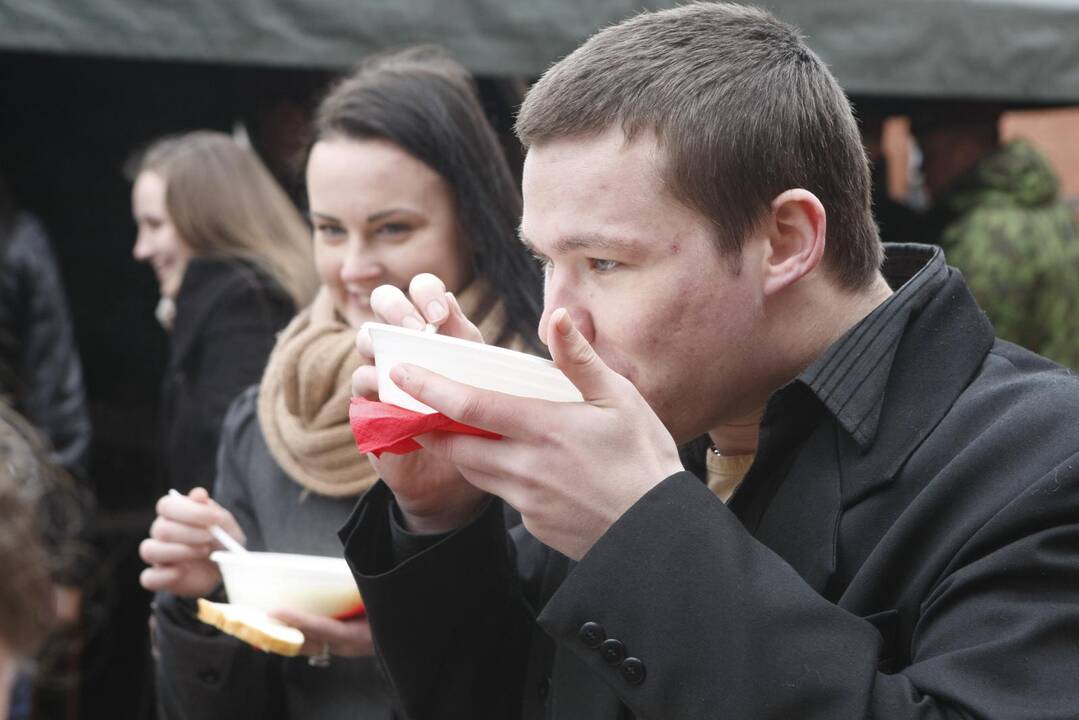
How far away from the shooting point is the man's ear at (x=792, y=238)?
150 cm

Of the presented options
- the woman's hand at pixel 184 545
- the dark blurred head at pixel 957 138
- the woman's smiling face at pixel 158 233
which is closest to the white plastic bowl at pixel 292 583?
the woman's hand at pixel 184 545

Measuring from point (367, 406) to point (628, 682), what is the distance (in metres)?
0.43

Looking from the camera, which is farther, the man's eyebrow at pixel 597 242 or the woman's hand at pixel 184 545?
the woman's hand at pixel 184 545

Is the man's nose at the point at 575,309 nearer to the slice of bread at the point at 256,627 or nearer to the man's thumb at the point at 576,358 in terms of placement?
the man's thumb at the point at 576,358

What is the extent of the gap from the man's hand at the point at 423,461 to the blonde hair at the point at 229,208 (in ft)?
6.88

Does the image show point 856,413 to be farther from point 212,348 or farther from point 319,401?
point 212,348

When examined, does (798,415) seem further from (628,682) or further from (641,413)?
(628,682)

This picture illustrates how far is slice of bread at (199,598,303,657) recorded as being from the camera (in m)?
1.88

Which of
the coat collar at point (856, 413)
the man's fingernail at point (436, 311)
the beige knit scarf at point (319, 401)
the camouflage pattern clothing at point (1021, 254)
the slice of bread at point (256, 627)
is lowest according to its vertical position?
the camouflage pattern clothing at point (1021, 254)

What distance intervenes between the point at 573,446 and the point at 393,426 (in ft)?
0.71

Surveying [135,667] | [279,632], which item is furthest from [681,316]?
[135,667]

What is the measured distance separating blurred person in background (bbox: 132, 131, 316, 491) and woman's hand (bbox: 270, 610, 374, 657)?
1290 mm

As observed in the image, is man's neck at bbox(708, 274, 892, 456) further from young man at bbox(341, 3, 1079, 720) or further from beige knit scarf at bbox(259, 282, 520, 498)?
beige knit scarf at bbox(259, 282, 520, 498)

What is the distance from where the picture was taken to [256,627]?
1895 millimetres
